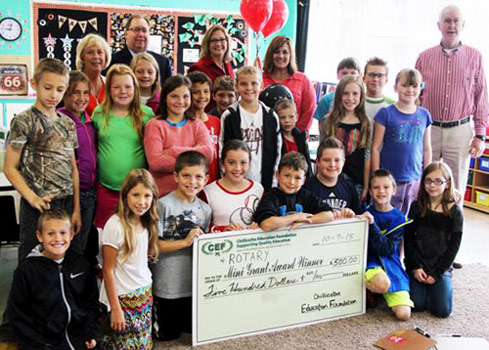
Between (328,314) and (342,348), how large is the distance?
297 millimetres

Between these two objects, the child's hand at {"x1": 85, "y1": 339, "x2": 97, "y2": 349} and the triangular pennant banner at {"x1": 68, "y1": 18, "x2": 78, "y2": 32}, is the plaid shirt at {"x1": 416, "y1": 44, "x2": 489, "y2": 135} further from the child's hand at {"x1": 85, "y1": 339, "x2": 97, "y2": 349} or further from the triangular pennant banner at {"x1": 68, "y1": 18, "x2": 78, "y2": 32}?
the triangular pennant banner at {"x1": 68, "y1": 18, "x2": 78, "y2": 32}

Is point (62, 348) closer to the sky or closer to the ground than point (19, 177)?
closer to the ground

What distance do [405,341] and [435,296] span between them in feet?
1.68

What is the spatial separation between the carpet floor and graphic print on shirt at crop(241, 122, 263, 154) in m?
1.04

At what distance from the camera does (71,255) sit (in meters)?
2.34

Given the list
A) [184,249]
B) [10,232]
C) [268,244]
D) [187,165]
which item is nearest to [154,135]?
[187,165]

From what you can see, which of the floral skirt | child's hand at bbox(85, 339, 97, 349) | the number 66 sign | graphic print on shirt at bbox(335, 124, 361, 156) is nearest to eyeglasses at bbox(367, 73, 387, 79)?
graphic print on shirt at bbox(335, 124, 361, 156)

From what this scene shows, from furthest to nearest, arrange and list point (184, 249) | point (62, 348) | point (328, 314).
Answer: point (328, 314)
point (184, 249)
point (62, 348)

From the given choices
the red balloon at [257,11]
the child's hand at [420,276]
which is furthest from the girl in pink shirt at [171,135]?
the red balloon at [257,11]

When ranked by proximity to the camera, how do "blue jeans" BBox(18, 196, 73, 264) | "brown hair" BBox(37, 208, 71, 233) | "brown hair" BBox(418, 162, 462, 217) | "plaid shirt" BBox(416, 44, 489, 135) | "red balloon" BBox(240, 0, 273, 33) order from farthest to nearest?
"red balloon" BBox(240, 0, 273, 33), "plaid shirt" BBox(416, 44, 489, 135), "brown hair" BBox(418, 162, 462, 217), "blue jeans" BBox(18, 196, 73, 264), "brown hair" BBox(37, 208, 71, 233)

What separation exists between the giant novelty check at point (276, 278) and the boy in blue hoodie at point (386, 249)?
0.09 meters

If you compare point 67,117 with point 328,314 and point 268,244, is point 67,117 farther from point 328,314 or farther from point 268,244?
point 328,314

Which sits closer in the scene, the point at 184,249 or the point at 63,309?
the point at 63,309

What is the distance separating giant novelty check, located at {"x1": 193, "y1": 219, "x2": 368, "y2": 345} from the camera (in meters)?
2.62
